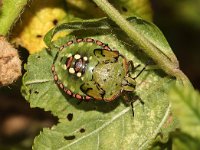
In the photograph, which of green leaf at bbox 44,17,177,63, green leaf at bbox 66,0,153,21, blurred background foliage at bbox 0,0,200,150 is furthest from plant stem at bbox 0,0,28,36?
green leaf at bbox 66,0,153,21

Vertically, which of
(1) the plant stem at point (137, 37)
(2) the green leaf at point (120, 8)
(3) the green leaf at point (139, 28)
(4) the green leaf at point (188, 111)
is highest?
(4) the green leaf at point (188, 111)

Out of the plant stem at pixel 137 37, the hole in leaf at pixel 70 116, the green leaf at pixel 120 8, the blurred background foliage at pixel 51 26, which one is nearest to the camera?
the plant stem at pixel 137 37

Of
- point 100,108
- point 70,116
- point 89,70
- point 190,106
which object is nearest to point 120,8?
point 89,70

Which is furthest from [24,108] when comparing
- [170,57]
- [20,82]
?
[170,57]

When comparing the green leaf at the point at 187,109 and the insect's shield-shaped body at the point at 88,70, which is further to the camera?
the insect's shield-shaped body at the point at 88,70

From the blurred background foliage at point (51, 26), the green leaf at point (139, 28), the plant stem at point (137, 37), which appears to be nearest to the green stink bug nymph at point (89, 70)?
the green leaf at point (139, 28)

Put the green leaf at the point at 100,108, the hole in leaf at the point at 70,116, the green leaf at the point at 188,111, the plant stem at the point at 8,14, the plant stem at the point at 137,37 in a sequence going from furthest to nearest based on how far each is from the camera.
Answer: the hole in leaf at the point at 70,116 < the green leaf at the point at 100,108 < the plant stem at the point at 8,14 < the plant stem at the point at 137,37 < the green leaf at the point at 188,111

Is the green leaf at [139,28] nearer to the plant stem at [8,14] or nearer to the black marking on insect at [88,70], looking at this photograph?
the black marking on insect at [88,70]

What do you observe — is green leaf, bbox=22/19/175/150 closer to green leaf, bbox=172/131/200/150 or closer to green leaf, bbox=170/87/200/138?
green leaf, bbox=172/131/200/150
